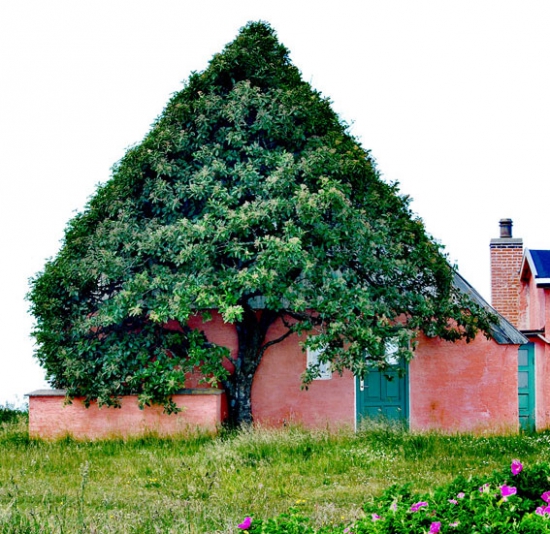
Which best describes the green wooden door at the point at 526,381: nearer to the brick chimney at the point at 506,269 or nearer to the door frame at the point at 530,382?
the door frame at the point at 530,382

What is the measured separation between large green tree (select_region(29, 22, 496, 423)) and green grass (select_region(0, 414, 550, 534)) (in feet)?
6.12

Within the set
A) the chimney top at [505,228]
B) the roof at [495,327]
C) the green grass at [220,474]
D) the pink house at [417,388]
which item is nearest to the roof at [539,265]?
the chimney top at [505,228]

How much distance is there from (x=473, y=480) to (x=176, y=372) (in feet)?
34.6

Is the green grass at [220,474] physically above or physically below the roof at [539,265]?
below

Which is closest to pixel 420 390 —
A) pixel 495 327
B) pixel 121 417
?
pixel 495 327

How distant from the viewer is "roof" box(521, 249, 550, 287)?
79.5ft

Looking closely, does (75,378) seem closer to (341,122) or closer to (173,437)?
(173,437)

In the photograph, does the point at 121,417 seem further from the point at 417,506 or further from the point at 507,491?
the point at 507,491

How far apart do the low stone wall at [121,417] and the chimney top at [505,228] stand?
14.9 meters

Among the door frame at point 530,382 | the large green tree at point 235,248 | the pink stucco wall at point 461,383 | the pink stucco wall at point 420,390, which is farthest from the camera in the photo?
the door frame at point 530,382

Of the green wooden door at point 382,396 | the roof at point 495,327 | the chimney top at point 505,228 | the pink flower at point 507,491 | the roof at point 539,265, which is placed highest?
the chimney top at point 505,228

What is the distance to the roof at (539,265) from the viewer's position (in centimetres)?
2422

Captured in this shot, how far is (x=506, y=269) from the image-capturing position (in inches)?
1153

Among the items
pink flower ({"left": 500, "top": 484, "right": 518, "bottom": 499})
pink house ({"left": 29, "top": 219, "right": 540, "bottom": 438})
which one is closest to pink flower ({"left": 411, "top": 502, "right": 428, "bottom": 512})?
pink flower ({"left": 500, "top": 484, "right": 518, "bottom": 499})
